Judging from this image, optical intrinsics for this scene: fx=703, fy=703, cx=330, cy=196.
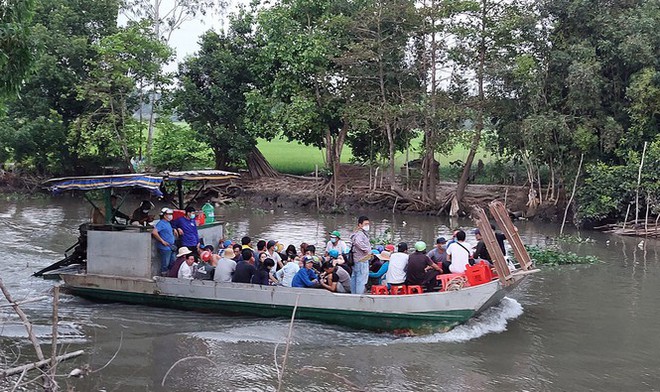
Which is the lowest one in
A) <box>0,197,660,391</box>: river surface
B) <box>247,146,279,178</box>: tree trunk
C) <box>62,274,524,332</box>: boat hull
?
<box>0,197,660,391</box>: river surface

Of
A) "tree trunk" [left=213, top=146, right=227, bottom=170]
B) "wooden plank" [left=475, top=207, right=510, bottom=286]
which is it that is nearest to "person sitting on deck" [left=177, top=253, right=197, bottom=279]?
"wooden plank" [left=475, top=207, right=510, bottom=286]

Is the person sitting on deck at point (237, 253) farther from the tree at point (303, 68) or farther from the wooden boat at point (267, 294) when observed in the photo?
the tree at point (303, 68)

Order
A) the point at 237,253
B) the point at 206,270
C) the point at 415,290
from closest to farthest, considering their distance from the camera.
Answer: the point at 415,290
the point at 206,270
the point at 237,253

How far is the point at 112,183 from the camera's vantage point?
1298 cm

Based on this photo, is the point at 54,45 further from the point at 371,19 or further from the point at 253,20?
the point at 371,19

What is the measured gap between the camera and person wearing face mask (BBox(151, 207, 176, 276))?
12742 millimetres

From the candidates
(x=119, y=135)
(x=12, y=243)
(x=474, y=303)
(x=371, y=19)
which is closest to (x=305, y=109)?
(x=371, y=19)

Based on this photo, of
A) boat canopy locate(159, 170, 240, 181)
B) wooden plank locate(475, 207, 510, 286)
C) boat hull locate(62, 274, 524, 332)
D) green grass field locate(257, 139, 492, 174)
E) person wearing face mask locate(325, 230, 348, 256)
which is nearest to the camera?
boat hull locate(62, 274, 524, 332)

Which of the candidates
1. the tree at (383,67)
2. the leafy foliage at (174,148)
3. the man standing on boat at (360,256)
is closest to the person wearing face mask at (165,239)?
the man standing on boat at (360,256)

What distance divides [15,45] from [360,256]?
6.20 m

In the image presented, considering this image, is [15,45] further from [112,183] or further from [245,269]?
[245,269]

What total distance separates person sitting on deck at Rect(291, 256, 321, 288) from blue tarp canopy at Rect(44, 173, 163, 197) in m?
3.10

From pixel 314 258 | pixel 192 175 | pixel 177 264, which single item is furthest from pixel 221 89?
pixel 314 258

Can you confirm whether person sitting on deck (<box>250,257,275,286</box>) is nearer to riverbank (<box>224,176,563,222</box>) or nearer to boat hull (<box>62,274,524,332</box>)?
boat hull (<box>62,274,524,332</box>)
